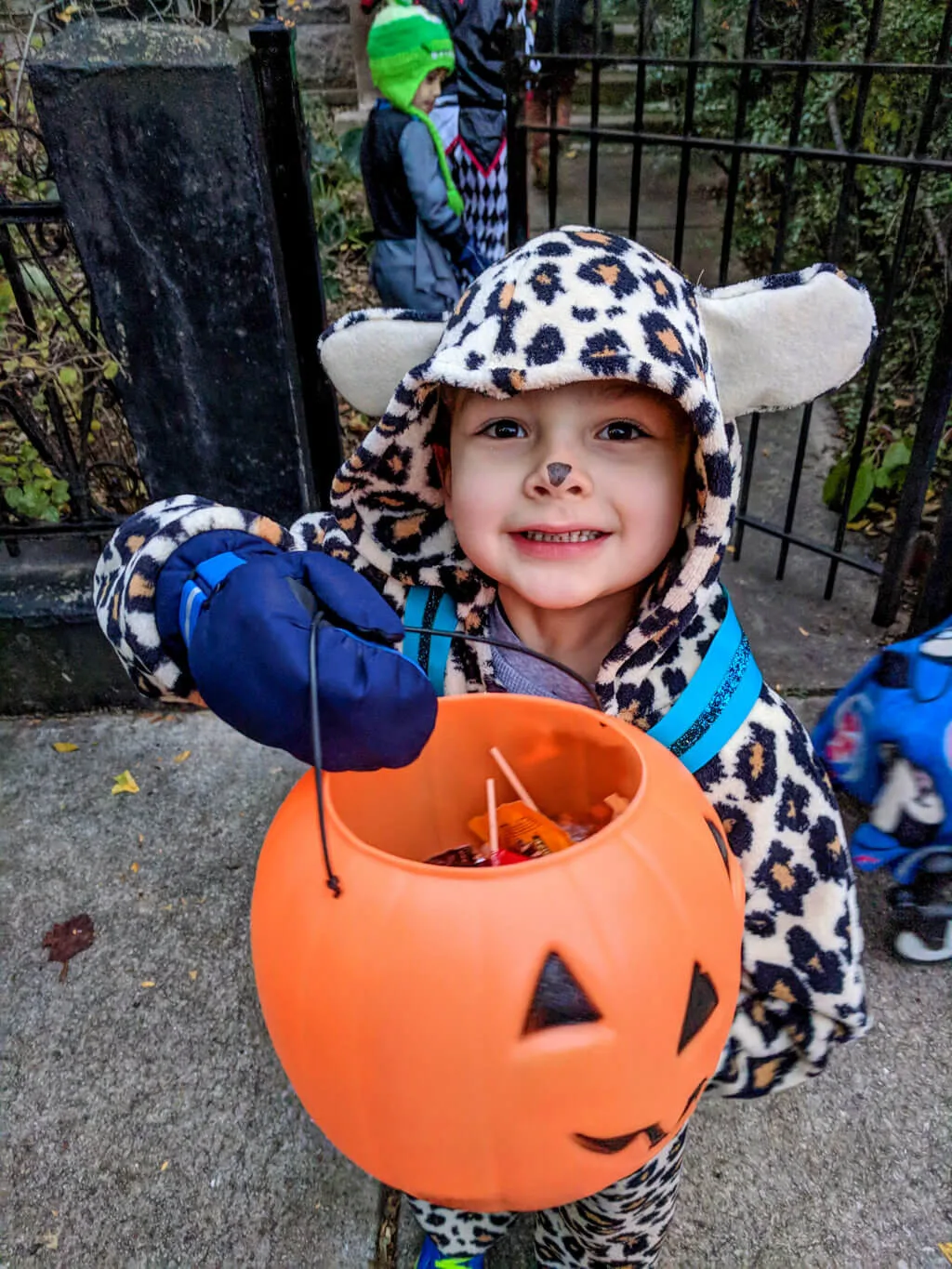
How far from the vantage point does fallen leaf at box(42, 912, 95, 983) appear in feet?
6.75

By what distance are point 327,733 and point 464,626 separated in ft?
1.72

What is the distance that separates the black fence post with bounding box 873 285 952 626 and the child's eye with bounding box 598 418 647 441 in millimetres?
1681

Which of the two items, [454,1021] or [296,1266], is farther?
[296,1266]

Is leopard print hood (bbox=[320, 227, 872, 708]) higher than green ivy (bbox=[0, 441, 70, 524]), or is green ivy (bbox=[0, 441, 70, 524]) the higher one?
leopard print hood (bbox=[320, 227, 872, 708])

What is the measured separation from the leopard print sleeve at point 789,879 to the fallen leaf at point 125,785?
1.81 m

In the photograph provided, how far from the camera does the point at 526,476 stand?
3.66 feet

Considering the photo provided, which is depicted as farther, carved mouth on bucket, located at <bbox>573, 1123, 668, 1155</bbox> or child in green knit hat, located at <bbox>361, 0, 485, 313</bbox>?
child in green knit hat, located at <bbox>361, 0, 485, 313</bbox>

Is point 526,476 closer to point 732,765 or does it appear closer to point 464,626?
point 464,626

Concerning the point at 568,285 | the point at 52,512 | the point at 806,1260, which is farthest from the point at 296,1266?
the point at 52,512

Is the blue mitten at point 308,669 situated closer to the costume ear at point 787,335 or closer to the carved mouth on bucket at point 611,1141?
the carved mouth on bucket at point 611,1141

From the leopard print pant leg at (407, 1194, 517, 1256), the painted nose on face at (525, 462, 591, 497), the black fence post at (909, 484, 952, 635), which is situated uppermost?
the painted nose on face at (525, 462, 591, 497)

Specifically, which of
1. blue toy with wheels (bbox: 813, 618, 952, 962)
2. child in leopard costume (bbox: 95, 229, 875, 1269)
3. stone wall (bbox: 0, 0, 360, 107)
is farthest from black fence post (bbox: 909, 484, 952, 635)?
stone wall (bbox: 0, 0, 360, 107)

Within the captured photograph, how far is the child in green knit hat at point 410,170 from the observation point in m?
4.09

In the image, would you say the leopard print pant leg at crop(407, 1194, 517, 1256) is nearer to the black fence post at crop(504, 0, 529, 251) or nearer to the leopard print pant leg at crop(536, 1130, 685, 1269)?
the leopard print pant leg at crop(536, 1130, 685, 1269)
